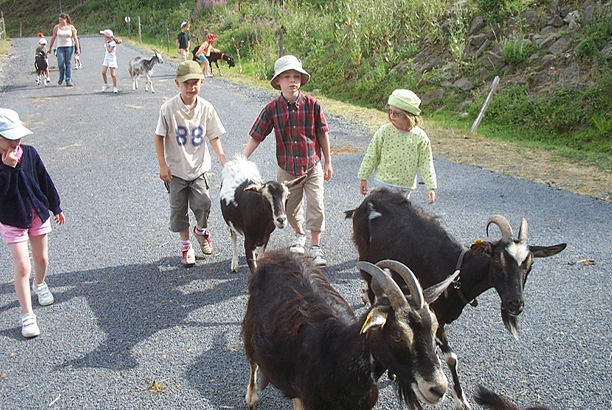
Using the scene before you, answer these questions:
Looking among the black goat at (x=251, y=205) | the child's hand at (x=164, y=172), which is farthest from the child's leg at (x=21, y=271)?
the black goat at (x=251, y=205)

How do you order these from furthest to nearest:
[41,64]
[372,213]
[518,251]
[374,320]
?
[41,64]
[372,213]
[518,251]
[374,320]

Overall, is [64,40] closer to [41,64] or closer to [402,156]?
[41,64]

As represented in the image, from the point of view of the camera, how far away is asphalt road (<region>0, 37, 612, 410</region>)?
3.88m

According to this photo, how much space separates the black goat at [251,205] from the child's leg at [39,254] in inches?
74.2

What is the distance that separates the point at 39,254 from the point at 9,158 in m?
0.97

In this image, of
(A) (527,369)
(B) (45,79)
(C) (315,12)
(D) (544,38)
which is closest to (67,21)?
(B) (45,79)

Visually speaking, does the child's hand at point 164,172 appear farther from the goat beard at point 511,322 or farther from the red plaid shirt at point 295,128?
the goat beard at point 511,322

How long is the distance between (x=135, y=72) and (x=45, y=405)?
14.6 meters

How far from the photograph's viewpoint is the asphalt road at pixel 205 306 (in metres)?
3.88

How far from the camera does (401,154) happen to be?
5.15 metres

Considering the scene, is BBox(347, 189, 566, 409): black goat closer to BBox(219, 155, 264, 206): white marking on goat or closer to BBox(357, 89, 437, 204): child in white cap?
BBox(357, 89, 437, 204): child in white cap

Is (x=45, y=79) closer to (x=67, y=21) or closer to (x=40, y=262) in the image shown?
(x=67, y=21)

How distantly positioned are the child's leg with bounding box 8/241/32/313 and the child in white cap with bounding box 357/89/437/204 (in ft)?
10.4

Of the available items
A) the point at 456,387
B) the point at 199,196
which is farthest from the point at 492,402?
the point at 199,196
